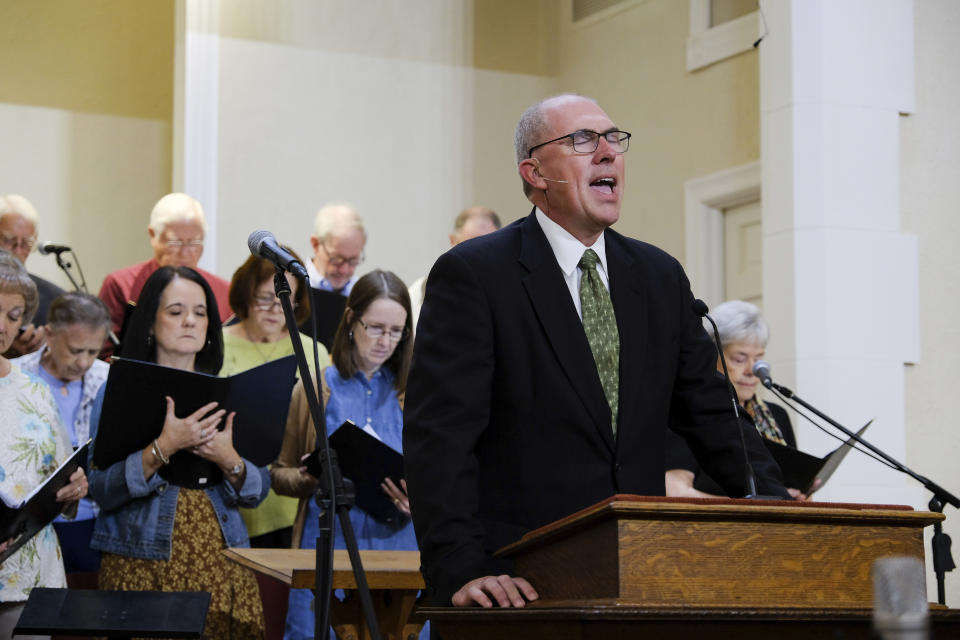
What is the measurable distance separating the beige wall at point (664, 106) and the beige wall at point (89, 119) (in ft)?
9.63

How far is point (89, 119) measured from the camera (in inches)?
342

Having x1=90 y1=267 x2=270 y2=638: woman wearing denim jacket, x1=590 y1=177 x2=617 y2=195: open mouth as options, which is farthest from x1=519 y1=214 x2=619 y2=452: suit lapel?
x1=90 y1=267 x2=270 y2=638: woman wearing denim jacket

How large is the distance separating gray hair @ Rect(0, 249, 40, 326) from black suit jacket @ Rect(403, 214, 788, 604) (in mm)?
1442

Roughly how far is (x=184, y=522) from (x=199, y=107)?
439 centimetres

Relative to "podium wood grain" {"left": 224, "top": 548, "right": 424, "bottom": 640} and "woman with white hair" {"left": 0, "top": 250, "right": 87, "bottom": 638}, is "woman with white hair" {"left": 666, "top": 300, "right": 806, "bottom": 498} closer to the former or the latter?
"podium wood grain" {"left": 224, "top": 548, "right": 424, "bottom": 640}

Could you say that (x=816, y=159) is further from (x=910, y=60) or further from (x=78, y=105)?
(x=78, y=105)

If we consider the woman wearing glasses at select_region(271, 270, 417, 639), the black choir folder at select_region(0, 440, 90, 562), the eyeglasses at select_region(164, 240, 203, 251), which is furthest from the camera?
the eyeglasses at select_region(164, 240, 203, 251)

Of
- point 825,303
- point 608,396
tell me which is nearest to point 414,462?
point 608,396

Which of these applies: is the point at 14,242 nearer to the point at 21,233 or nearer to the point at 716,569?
the point at 21,233

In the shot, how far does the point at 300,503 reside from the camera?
4.11 meters

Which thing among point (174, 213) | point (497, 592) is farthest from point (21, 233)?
point (497, 592)

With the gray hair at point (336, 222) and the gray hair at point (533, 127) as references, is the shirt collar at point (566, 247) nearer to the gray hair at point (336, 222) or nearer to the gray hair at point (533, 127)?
the gray hair at point (533, 127)

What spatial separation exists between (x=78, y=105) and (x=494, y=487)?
7086 mm

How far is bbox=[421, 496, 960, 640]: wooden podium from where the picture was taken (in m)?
1.70
